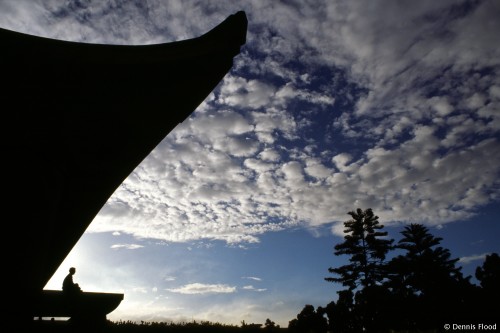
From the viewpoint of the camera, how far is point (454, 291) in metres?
39.0

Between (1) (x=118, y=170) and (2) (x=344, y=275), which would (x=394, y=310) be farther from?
(1) (x=118, y=170)

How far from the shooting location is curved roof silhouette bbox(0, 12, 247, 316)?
187 centimetres

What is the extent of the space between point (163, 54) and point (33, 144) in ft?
4.20

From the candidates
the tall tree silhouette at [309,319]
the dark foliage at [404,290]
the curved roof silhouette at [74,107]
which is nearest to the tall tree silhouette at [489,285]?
the dark foliage at [404,290]

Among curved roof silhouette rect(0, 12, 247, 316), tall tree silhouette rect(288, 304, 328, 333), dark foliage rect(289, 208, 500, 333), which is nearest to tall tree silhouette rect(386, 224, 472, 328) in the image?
dark foliage rect(289, 208, 500, 333)

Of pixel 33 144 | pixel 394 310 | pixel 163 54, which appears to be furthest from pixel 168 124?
pixel 394 310

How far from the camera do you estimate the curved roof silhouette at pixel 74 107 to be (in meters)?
1.87

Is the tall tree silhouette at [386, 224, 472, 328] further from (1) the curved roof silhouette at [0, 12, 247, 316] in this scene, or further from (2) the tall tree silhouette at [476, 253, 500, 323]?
(1) the curved roof silhouette at [0, 12, 247, 316]

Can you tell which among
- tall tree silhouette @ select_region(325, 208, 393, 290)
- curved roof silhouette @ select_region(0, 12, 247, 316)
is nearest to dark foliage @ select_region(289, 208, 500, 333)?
tall tree silhouette @ select_region(325, 208, 393, 290)

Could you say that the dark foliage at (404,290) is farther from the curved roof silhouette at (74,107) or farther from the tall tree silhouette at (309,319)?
the curved roof silhouette at (74,107)

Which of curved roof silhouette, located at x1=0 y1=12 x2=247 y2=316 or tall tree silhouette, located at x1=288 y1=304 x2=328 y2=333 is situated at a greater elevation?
curved roof silhouette, located at x1=0 y1=12 x2=247 y2=316

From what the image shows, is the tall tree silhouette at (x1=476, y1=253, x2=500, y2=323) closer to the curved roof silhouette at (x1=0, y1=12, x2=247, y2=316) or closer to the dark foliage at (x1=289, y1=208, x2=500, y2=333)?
the dark foliage at (x1=289, y1=208, x2=500, y2=333)

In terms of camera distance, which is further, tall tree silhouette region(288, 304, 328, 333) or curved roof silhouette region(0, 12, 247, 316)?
tall tree silhouette region(288, 304, 328, 333)

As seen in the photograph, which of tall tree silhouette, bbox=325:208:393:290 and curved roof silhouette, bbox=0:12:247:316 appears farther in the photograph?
tall tree silhouette, bbox=325:208:393:290
